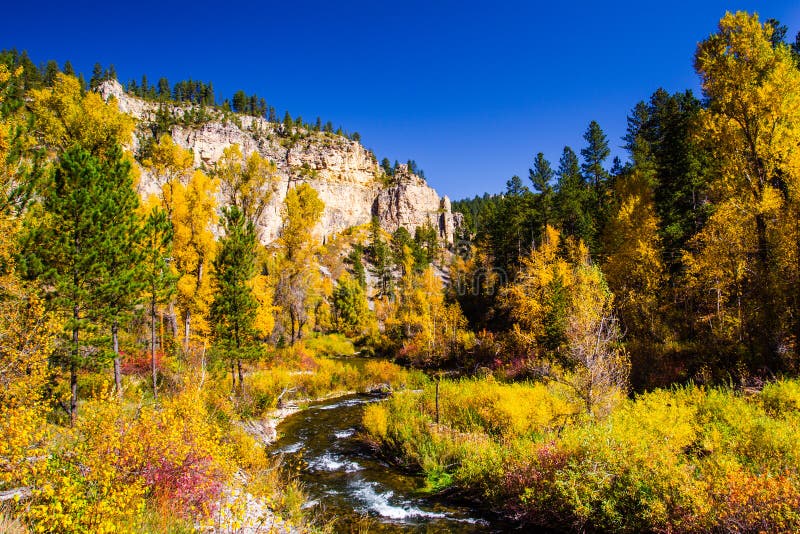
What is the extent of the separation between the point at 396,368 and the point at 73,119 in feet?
84.4

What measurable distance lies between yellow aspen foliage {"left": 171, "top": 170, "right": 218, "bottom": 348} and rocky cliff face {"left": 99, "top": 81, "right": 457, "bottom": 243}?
3479 inches

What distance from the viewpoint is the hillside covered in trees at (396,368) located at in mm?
7371

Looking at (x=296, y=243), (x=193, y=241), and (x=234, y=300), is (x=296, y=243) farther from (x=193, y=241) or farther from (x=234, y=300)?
(x=234, y=300)

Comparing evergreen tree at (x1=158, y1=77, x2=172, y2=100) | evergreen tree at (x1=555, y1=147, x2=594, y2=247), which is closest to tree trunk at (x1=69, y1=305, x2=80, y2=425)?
evergreen tree at (x1=555, y1=147, x2=594, y2=247)

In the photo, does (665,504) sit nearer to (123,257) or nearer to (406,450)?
(406,450)

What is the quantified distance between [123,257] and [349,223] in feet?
366

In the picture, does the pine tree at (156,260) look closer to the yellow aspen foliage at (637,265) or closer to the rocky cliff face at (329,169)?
the yellow aspen foliage at (637,265)

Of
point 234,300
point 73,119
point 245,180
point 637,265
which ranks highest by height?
point 245,180

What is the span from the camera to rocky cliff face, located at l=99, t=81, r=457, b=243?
119m

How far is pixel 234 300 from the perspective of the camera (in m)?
20.7

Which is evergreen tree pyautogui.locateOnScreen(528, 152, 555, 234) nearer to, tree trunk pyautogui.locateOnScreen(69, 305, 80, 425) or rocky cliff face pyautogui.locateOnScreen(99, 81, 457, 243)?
tree trunk pyautogui.locateOnScreen(69, 305, 80, 425)

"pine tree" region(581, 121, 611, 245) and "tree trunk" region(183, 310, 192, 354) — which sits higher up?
"pine tree" region(581, 121, 611, 245)

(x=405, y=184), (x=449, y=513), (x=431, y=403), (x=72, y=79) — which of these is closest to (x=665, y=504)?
(x=449, y=513)

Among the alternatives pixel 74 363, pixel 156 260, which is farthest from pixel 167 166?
pixel 74 363
